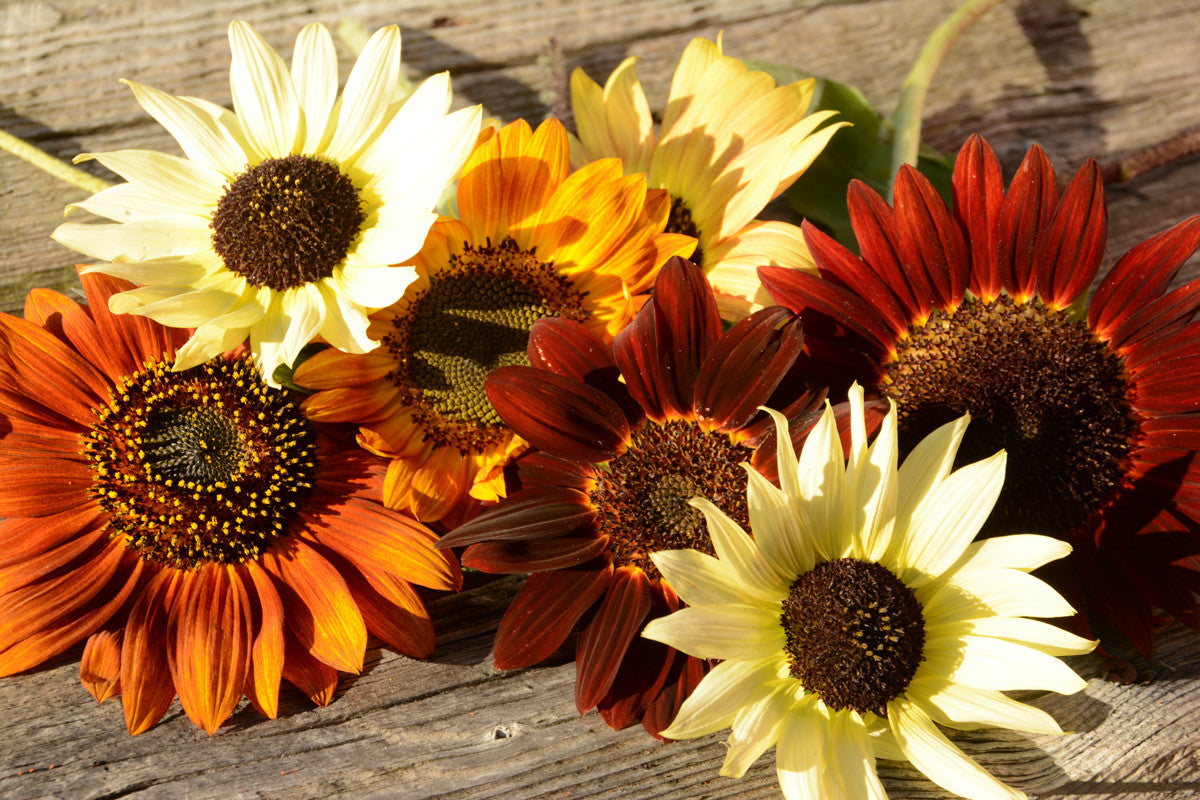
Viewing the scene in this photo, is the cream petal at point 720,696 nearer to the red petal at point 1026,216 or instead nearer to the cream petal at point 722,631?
the cream petal at point 722,631

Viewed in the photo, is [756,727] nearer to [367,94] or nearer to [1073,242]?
[1073,242]

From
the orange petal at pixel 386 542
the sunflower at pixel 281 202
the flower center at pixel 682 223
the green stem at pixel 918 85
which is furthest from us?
the green stem at pixel 918 85

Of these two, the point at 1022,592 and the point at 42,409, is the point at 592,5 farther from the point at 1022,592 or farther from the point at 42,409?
the point at 1022,592

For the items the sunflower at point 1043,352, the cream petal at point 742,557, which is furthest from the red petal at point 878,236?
the cream petal at point 742,557

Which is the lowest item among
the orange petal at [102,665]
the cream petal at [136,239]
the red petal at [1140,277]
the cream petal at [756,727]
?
the orange petal at [102,665]

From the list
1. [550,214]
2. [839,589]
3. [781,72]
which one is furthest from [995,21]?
[839,589]

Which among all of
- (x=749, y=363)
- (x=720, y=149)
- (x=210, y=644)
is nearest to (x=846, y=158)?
(x=720, y=149)
